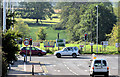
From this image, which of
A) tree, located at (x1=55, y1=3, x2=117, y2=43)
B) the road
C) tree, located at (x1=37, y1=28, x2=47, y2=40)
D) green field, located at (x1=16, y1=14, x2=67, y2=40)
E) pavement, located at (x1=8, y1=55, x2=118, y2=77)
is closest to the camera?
pavement, located at (x1=8, y1=55, x2=118, y2=77)

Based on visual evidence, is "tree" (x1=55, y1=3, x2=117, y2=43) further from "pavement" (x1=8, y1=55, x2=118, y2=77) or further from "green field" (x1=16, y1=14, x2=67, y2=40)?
"pavement" (x1=8, y1=55, x2=118, y2=77)

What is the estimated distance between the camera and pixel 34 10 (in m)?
99.2

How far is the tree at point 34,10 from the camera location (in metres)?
98.4

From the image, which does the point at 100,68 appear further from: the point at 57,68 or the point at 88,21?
the point at 88,21

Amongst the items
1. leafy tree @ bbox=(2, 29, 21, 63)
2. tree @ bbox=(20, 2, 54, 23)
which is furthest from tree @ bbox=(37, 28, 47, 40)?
leafy tree @ bbox=(2, 29, 21, 63)

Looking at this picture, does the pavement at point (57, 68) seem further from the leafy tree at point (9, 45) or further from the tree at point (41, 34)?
the tree at point (41, 34)

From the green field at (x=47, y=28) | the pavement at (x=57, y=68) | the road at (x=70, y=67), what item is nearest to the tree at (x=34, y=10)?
the green field at (x=47, y=28)

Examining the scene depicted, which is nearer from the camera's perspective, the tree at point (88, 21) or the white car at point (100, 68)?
the white car at point (100, 68)

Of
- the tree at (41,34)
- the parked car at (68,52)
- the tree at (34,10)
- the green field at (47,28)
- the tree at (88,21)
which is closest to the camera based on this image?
the parked car at (68,52)

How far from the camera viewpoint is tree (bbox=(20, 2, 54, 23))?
98375 mm

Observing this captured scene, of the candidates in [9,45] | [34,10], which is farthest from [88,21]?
[9,45]

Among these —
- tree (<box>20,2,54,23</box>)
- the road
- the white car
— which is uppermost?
tree (<box>20,2,54,23</box>)

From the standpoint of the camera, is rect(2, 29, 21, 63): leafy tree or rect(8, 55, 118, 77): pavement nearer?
rect(2, 29, 21, 63): leafy tree

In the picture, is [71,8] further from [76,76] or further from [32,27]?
[76,76]
